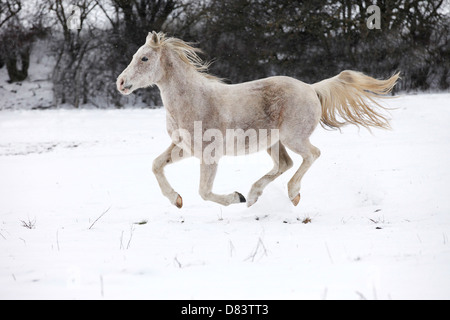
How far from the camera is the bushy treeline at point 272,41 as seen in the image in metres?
18.3

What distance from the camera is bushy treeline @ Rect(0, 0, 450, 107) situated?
59.9ft

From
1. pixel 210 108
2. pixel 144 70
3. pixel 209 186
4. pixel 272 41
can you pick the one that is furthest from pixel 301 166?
pixel 272 41

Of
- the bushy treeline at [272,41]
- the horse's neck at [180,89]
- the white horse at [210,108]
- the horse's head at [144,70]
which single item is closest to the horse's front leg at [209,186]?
the white horse at [210,108]

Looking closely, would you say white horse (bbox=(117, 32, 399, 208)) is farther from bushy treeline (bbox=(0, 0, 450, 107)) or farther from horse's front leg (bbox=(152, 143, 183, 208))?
bushy treeline (bbox=(0, 0, 450, 107))

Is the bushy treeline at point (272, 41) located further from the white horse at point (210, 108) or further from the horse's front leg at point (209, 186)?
the horse's front leg at point (209, 186)

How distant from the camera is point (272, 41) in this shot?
61.7ft

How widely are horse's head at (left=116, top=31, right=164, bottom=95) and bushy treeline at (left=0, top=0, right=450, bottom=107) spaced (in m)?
13.3

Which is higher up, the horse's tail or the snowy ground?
the horse's tail

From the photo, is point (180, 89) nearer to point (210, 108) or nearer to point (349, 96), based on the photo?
point (210, 108)

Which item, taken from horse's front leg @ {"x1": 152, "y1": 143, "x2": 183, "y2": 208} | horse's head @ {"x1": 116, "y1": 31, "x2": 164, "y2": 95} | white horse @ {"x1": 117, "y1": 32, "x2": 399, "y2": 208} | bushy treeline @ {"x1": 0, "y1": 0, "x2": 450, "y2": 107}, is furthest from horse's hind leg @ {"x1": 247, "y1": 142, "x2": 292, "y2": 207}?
A: bushy treeline @ {"x1": 0, "y1": 0, "x2": 450, "y2": 107}

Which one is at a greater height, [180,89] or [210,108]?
[180,89]

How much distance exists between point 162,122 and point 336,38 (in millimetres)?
8441

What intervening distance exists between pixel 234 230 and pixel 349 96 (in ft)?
7.79

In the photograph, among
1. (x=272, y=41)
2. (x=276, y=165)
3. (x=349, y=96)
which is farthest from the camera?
(x=272, y=41)
